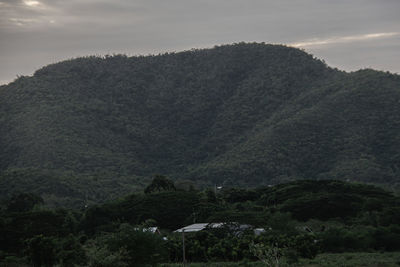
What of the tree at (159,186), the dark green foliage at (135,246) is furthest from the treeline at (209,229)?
the tree at (159,186)

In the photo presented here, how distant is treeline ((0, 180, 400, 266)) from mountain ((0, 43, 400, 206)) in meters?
27.4

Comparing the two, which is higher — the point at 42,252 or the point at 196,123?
the point at 196,123

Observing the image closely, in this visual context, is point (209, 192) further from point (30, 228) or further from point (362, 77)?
point (362, 77)

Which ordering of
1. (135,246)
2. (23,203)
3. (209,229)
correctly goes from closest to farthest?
(135,246)
(209,229)
(23,203)

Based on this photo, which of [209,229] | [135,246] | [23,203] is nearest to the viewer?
[135,246]

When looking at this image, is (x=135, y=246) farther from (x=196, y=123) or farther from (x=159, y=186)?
(x=196, y=123)

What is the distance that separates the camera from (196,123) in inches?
6334

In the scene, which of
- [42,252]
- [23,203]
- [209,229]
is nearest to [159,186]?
[23,203]

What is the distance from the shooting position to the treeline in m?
41.0

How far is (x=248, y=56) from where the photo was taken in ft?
566

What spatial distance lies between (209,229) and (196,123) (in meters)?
103

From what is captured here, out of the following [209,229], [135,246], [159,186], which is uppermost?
[135,246]

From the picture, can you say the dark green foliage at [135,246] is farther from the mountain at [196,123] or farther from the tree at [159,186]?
the mountain at [196,123]

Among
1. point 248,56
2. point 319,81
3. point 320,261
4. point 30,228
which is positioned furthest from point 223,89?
point 320,261
